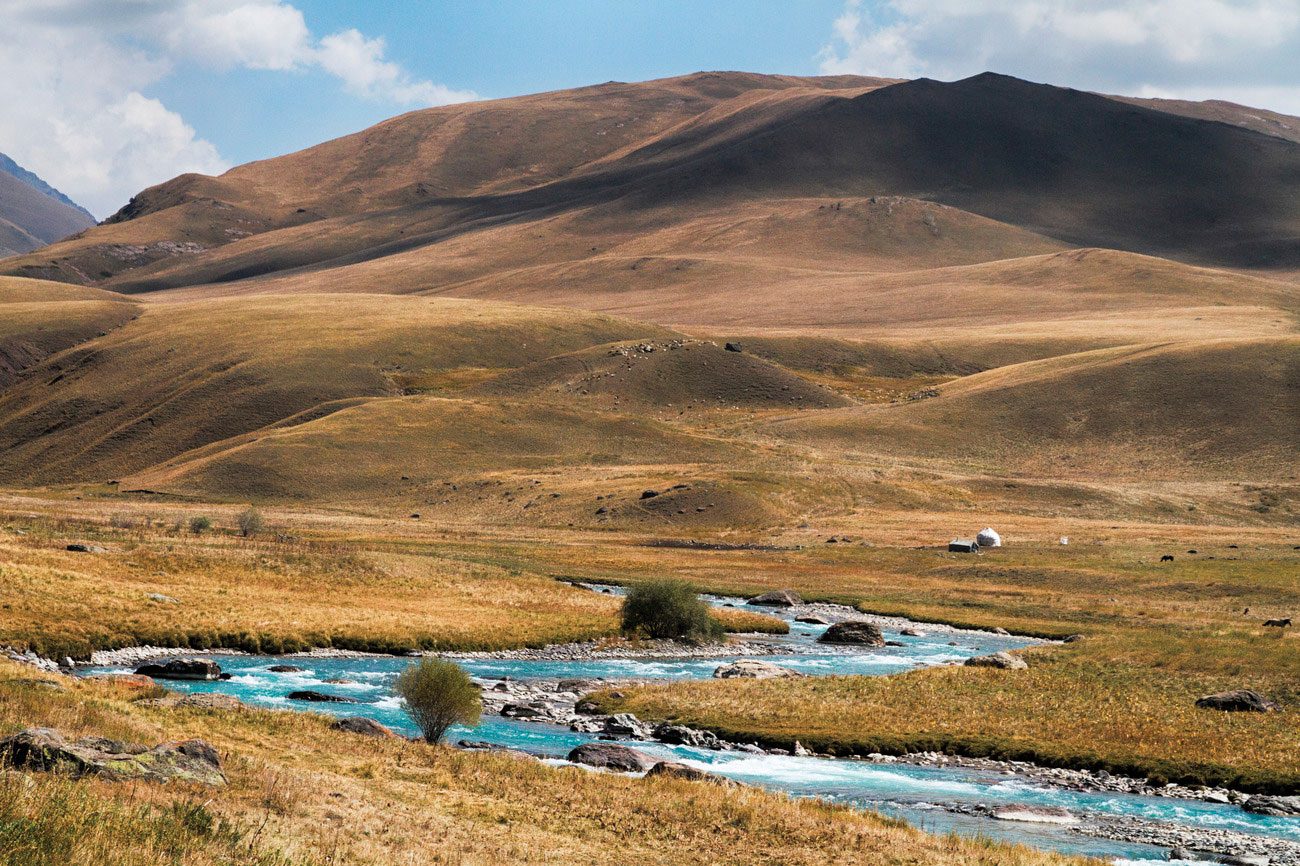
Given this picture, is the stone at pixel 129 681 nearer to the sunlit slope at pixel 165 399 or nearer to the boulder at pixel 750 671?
the boulder at pixel 750 671

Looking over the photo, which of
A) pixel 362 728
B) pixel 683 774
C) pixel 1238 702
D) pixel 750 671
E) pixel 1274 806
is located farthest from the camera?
pixel 750 671

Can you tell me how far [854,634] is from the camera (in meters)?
60.1

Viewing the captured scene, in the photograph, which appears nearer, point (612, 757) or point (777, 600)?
point (612, 757)

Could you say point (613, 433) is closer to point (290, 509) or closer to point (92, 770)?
point (290, 509)

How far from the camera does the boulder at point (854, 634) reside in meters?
59.5

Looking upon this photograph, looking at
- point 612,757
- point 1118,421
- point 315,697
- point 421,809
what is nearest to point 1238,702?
point 612,757

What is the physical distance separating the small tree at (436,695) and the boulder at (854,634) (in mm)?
33205

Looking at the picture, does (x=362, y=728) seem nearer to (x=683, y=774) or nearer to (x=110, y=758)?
(x=683, y=774)

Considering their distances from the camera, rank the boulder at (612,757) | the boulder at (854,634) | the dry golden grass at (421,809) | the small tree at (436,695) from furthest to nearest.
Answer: the boulder at (854,634)
the small tree at (436,695)
the boulder at (612,757)
the dry golden grass at (421,809)

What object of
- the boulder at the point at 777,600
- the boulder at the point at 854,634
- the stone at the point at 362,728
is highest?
the stone at the point at 362,728

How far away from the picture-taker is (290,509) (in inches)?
4771

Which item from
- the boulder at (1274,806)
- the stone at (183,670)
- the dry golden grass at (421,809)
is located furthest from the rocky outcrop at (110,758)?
the boulder at (1274,806)

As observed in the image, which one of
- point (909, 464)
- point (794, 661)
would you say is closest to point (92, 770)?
point (794, 661)

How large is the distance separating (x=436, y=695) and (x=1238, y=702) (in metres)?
28.1
